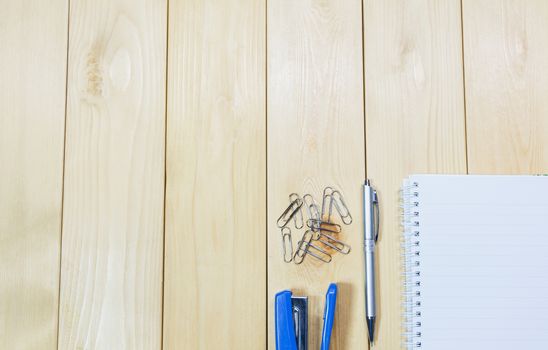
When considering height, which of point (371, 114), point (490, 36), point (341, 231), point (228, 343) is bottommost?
point (228, 343)

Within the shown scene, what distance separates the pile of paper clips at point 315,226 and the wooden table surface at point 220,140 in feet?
0.04

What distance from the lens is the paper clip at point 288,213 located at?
0.83m

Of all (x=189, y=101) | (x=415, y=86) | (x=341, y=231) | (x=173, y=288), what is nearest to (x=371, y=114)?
(x=415, y=86)

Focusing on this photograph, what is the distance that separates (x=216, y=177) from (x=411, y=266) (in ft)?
1.12

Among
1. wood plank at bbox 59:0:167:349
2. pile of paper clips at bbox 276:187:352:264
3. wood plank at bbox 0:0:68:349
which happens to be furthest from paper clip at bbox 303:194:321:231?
wood plank at bbox 0:0:68:349

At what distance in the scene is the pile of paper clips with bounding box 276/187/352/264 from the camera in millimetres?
825

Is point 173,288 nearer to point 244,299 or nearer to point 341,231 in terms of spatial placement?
point 244,299

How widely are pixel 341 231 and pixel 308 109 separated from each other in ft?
0.68

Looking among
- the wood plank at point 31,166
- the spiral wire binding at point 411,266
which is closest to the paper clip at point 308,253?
the spiral wire binding at point 411,266

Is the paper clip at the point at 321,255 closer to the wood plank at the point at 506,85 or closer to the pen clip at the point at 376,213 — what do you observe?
the pen clip at the point at 376,213

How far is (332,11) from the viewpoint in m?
0.87

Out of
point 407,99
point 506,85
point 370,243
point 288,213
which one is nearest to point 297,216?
point 288,213

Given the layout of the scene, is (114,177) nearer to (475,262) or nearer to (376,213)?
(376,213)

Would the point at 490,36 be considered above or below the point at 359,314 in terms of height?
above
